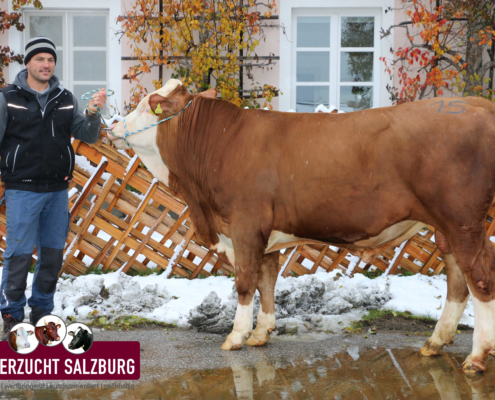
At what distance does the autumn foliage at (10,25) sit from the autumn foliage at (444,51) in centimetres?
480

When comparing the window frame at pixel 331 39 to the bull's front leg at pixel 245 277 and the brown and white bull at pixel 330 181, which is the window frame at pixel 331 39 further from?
the bull's front leg at pixel 245 277

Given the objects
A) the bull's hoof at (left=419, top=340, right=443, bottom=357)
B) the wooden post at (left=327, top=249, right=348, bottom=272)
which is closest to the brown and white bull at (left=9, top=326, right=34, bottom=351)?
the bull's hoof at (left=419, top=340, right=443, bottom=357)

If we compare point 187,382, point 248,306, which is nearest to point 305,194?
point 248,306

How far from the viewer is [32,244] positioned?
11.9 feet

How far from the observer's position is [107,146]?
15.8 ft

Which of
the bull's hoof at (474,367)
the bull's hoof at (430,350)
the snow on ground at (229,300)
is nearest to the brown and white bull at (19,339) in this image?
the snow on ground at (229,300)

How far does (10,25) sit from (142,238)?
441cm

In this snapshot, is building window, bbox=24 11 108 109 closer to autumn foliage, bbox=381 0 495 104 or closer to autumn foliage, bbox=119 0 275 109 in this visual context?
autumn foliage, bbox=119 0 275 109

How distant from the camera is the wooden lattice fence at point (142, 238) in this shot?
4.79 metres

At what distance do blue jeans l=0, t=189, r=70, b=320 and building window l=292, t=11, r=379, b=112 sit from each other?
4.86 meters

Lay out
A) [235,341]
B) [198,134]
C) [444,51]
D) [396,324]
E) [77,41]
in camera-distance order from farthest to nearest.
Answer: [77,41] → [444,51] → [396,324] → [198,134] → [235,341]

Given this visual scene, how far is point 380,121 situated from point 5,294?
2508 mm

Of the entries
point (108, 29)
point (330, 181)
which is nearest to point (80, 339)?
point (330, 181)

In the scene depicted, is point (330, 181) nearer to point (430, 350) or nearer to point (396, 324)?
point (430, 350)
